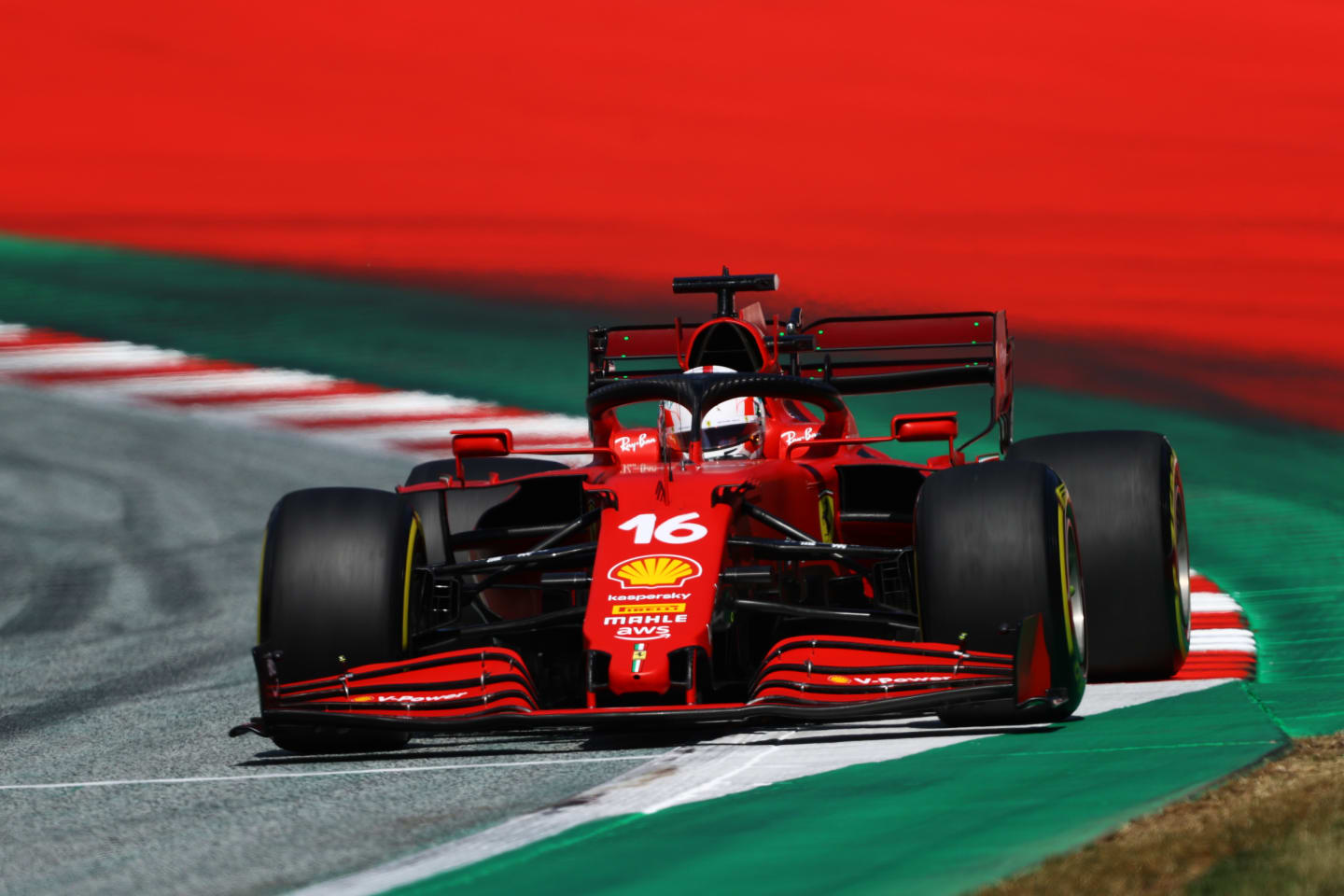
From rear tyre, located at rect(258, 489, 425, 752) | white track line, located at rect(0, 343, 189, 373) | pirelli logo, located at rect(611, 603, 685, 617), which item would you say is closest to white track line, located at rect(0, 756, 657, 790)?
rear tyre, located at rect(258, 489, 425, 752)

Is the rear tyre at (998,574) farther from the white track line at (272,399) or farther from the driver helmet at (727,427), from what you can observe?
the white track line at (272,399)

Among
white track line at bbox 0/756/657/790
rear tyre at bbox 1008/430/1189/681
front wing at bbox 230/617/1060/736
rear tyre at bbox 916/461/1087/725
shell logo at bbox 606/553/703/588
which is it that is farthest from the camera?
rear tyre at bbox 1008/430/1189/681

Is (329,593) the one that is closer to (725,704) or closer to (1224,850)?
(725,704)

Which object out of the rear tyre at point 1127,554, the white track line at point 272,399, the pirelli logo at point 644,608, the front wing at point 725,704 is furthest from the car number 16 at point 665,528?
the white track line at point 272,399

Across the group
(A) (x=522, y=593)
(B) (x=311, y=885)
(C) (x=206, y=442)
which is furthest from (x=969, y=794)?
(C) (x=206, y=442)

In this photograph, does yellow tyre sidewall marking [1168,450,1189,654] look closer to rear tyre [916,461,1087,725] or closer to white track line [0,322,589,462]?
rear tyre [916,461,1087,725]

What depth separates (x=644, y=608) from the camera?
674 centimetres

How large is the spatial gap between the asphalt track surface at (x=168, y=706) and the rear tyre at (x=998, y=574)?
1124mm

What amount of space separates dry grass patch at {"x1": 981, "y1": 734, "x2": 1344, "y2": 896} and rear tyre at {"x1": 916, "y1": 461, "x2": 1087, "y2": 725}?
1.59 m

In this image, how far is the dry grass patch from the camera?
152 inches

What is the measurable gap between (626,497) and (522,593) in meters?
1.66

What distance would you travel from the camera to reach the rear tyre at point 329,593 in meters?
7.00

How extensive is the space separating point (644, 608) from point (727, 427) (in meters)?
1.74

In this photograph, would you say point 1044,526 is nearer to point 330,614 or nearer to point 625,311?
point 330,614
